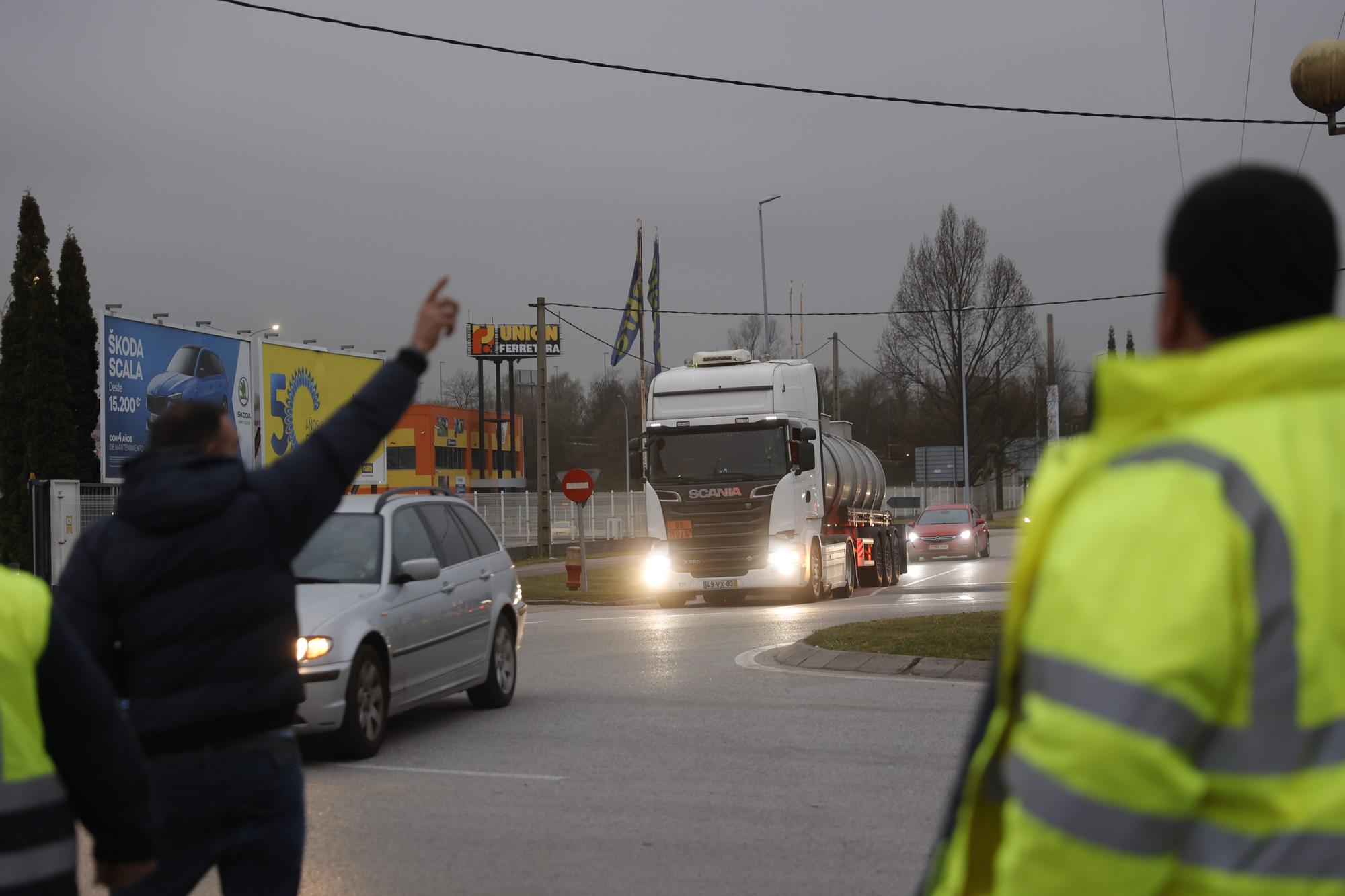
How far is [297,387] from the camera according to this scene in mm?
43812

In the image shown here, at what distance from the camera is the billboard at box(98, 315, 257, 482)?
3375 cm

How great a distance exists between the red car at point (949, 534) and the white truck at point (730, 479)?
18.3m

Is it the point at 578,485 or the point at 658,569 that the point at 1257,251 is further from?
the point at 578,485

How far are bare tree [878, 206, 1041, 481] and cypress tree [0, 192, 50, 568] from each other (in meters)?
42.1

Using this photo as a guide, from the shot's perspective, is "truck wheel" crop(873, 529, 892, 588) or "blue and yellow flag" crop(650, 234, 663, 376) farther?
"blue and yellow flag" crop(650, 234, 663, 376)

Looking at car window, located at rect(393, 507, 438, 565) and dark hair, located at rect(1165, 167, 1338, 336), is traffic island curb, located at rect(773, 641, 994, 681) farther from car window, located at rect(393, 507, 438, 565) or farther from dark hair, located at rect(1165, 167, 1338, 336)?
dark hair, located at rect(1165, 167, 1338, 336)

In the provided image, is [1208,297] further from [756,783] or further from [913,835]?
[756,783]

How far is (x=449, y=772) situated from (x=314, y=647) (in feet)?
3.78

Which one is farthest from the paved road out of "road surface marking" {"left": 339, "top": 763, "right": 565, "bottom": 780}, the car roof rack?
the car roof rack

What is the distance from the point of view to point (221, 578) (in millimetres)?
3592

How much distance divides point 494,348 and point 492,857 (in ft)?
272

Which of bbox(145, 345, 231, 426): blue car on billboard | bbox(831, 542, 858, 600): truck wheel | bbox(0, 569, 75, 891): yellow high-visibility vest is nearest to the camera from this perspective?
bbox(0, 569, 75, 891): yellow high-visibility vest

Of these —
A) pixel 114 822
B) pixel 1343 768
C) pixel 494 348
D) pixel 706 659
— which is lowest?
pixel 706 659

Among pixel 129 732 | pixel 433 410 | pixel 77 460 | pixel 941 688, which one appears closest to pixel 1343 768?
pixel 129 732
